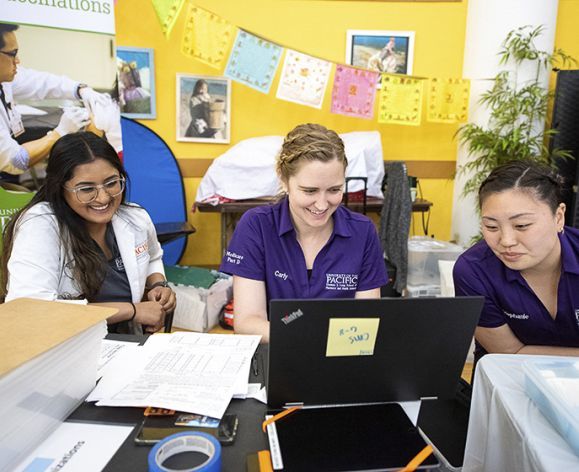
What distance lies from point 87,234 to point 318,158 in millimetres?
778

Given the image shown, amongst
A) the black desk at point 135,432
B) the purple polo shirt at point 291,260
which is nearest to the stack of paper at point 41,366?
the black desk at point 135,432

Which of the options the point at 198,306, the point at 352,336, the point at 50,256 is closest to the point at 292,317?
the point at 352,336

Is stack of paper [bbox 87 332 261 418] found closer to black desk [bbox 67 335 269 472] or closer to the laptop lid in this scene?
black desk [bbox 67 335 269 472]

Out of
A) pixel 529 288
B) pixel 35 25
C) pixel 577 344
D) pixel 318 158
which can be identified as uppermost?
pixel 35 25

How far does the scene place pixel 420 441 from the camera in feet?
2.26

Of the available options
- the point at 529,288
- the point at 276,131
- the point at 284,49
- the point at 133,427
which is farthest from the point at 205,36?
the point at 133,427

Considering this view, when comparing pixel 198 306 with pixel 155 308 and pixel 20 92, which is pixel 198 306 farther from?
pixel 20 92

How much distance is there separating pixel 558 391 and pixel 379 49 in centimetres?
359

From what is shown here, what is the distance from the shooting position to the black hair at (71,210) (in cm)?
137

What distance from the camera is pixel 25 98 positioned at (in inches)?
76.4

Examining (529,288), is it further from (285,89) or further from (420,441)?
(285,89)

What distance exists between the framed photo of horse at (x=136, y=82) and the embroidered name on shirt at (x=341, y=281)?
9.22 ft

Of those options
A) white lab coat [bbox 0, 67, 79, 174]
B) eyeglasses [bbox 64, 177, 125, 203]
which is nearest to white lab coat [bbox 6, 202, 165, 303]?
eyeglasses [bbox 64, 177, 125, 203]

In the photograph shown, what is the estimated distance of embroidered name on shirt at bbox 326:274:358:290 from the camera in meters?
1.39
